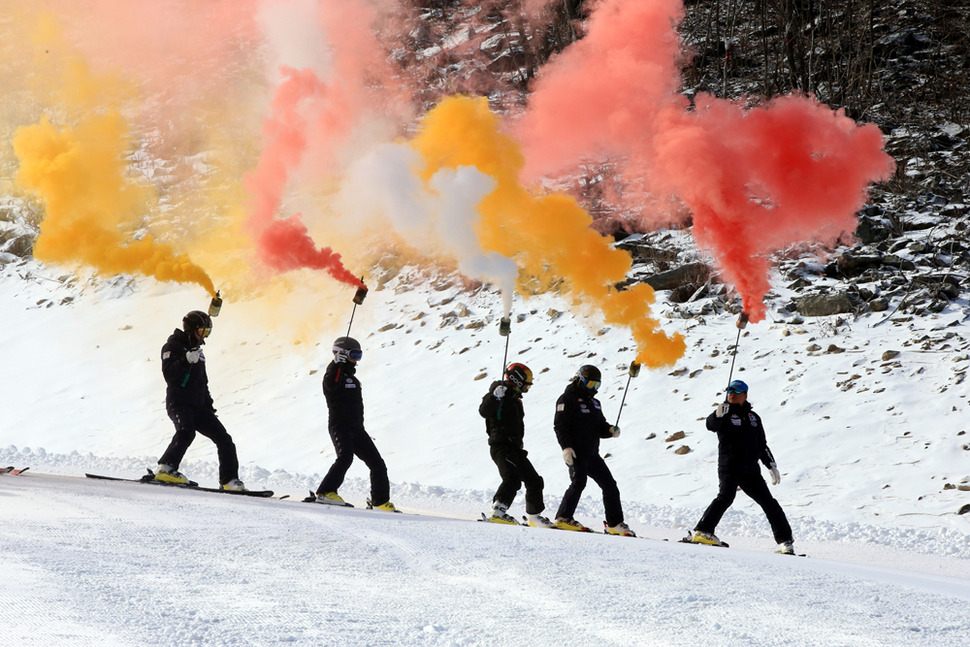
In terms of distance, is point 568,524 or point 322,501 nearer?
point 568,524

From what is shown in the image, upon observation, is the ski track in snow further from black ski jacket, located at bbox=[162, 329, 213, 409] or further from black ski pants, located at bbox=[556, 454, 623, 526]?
black ski jacket, located at bbox=[162, 329, 213, 409]

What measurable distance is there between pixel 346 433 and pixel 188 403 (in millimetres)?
1832

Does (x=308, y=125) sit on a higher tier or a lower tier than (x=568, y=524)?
higher

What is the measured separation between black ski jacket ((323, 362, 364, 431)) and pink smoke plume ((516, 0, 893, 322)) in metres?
6.51

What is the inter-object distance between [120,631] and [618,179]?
1960 centimetres

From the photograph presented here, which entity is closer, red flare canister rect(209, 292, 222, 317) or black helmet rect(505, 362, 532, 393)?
black helmet rect(505, 362, 532, 393)

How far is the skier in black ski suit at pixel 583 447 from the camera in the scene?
29.0ft

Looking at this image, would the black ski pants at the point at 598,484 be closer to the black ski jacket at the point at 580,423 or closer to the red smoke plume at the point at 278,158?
the black ski jacket at the point at 580,423

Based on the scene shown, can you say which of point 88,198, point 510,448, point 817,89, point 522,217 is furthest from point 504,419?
point 817,89

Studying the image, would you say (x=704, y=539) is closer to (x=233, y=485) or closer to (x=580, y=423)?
(x=580, y=423)

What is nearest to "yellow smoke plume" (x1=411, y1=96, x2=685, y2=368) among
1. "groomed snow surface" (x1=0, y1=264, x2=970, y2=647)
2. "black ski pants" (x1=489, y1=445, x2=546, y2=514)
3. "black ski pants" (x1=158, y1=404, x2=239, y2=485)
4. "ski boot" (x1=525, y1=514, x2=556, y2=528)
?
"groomed snow surface" (x1=0, y1=264, x2=970, y2=647)

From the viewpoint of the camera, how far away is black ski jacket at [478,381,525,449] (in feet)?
30.5

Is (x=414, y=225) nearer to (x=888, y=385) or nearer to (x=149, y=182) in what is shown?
(x=888, y=385)

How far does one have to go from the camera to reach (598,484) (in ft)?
29.2
